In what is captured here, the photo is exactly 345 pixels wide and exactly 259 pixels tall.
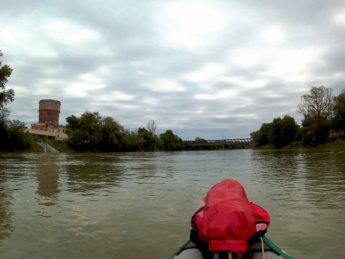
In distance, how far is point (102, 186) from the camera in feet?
40.9

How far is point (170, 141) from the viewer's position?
12075cm

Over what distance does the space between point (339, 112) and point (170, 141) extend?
6333 centimetres

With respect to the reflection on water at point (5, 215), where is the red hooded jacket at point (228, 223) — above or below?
above

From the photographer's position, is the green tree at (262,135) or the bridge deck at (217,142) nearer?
the green tree at (262,135)

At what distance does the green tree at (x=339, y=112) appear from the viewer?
68125 millimetres

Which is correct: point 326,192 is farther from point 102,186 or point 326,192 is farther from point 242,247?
point 242,247

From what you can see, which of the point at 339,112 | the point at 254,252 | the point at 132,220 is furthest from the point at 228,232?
the point at 339,112

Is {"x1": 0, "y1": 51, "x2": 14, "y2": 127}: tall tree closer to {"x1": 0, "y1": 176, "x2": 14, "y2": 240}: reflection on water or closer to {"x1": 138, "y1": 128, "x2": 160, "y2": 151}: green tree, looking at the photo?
{"x1": 0, "y1": 176, "x2": 14, "y2": 240}: reflection on water

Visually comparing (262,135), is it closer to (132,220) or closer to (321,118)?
(321,118)

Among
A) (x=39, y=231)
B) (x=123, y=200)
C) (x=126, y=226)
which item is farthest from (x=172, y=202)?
(x=39, y=231)

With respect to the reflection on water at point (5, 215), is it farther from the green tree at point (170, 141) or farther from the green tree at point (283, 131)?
the green tree at point (170, 141)

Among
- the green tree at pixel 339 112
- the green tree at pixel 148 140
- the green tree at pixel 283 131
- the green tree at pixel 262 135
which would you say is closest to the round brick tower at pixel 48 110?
the green tree at pixel 148 140

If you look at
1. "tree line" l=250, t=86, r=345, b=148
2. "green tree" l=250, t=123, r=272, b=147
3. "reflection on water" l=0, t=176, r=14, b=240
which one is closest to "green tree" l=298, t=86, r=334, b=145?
"tree line" l=250, t=86, r=345, b=148

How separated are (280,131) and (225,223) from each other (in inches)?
3771
